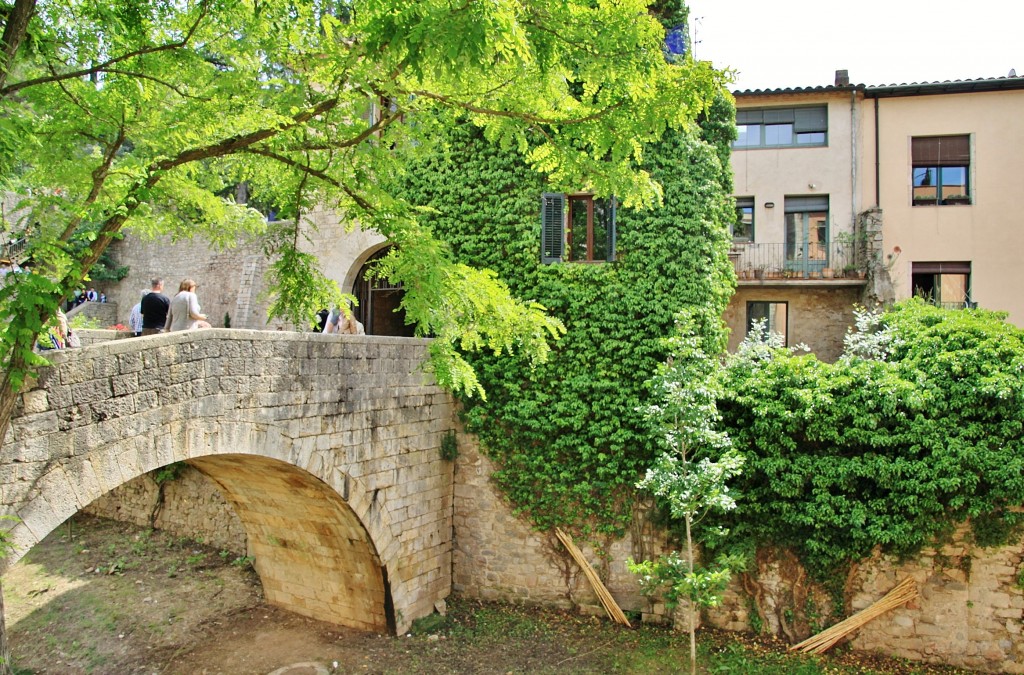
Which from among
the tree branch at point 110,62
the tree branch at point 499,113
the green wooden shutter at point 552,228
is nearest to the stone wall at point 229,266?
the green wooden shutter at point 552,228

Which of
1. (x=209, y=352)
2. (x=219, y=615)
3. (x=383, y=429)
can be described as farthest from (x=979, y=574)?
(x=219, y=615)

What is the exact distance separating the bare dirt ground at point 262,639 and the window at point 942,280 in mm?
8763

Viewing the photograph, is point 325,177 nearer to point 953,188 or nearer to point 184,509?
point 184,509

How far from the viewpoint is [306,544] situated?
9.87 m

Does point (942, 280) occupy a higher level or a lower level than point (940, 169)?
lower

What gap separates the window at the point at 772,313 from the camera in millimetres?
14297

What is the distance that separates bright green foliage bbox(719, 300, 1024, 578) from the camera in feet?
26.5

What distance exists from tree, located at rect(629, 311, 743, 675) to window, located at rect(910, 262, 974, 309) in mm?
8811

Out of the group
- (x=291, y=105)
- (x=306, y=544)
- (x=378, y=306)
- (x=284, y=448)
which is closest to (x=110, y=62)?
(x=291, y=105)

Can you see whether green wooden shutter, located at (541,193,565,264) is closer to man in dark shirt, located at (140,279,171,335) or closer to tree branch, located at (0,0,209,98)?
man in dark shirt, located at (140,279,171,335)

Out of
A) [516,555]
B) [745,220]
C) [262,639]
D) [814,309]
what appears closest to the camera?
[262,639]

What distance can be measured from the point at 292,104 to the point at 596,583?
24.9 feet

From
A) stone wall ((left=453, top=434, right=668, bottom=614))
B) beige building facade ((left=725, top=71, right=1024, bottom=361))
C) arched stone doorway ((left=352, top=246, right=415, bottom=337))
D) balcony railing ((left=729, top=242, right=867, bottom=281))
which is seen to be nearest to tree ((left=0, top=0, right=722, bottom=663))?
stone wall ((left=453, top=434, right=668, bottom=614))

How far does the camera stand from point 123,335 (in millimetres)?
10352
